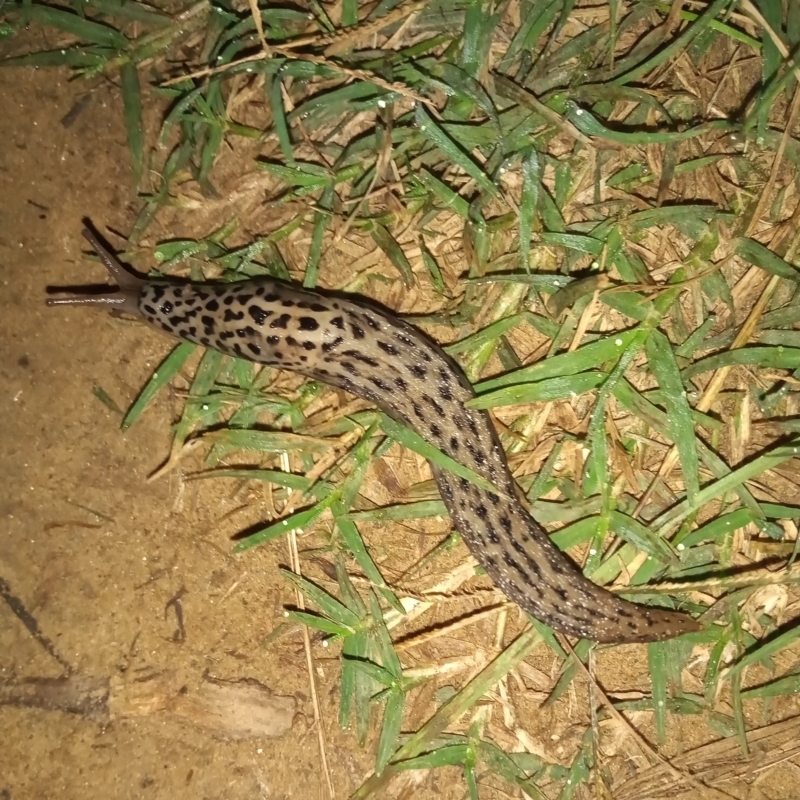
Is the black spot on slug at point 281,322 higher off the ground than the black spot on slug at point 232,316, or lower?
higher

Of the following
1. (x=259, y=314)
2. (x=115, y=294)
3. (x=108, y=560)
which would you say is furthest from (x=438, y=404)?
(x=108, y=560)

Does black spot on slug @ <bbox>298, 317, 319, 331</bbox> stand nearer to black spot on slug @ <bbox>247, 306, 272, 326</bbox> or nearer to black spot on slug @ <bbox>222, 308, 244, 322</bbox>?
black spot on slug @ <bbox>247, 306, 272, 326</bbox>

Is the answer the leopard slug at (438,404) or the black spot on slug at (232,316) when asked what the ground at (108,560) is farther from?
the black spot on slug at (232,316)

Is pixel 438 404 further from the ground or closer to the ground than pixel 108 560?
further from the ground

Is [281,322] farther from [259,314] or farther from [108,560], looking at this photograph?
[108,560]

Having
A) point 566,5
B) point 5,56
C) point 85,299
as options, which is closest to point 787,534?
point 566,5

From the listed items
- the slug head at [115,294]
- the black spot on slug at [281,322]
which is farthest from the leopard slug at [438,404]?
the slug head at [115,294]
